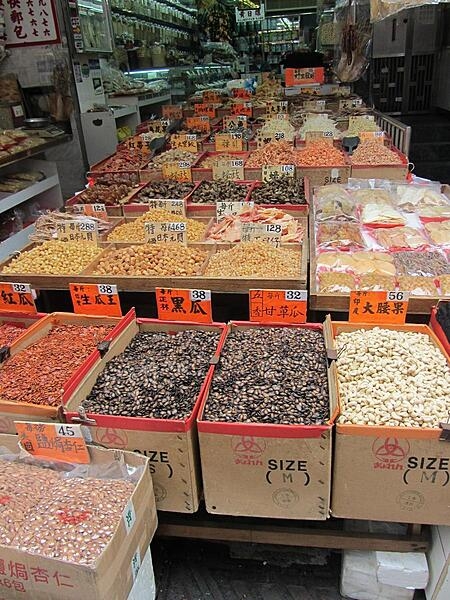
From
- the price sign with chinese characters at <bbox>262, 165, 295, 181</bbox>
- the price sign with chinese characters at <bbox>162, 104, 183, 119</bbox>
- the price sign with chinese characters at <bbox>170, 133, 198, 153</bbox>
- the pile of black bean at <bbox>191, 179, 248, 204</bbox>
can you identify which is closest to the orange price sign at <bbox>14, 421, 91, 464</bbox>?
the pile of black bean at <bbox>191, 179, 248, 204</bbox>

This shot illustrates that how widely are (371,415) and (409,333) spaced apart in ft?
1.91

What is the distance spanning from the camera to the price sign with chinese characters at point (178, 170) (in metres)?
4.29

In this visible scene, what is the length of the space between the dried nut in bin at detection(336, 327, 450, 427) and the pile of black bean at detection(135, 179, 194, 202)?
2095mm

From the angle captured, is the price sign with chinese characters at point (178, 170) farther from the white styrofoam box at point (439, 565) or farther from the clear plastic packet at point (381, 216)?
the white styrofoam box at point (439, 565)

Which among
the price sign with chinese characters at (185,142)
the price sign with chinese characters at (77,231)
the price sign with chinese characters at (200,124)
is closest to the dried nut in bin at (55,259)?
the price sign with chinese characters at (77,231)

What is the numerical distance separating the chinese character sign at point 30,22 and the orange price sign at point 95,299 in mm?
4855

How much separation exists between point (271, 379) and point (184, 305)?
2.08 ft

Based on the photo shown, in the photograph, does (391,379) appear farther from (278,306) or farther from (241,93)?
(241,93)

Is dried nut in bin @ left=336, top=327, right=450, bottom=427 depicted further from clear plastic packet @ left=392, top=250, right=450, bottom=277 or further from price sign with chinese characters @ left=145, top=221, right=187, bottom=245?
price sign with chinese characters @ left=145, top=221, right=187, bottom=245

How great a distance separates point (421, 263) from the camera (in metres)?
2.50

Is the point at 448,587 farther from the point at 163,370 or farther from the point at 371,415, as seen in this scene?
the point at 163,370

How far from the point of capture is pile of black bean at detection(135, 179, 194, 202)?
3.72m

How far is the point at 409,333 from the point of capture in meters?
2.08

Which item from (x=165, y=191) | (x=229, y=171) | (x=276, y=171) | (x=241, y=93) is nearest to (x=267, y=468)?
(x=165, y=191)
